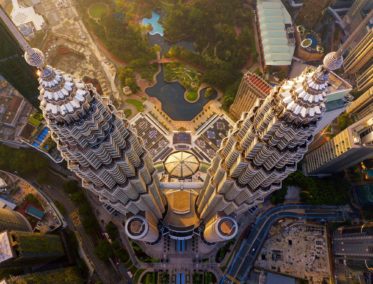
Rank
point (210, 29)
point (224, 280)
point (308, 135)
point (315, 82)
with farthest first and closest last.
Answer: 1. point (210, 29)
2. point (224, 280)
3. point (308, 135)
4. point (315, 82)

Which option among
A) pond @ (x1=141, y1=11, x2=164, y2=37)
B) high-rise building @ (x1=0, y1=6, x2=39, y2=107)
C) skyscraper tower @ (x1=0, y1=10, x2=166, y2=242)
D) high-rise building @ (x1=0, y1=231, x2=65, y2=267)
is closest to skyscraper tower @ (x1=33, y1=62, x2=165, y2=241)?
skyscraper tower @ (x1=0, y1=10, x2=166, y2=242)

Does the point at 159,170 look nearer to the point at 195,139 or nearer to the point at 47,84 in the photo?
the point at 195,139

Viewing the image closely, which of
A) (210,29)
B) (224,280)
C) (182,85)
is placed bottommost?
(224,280)

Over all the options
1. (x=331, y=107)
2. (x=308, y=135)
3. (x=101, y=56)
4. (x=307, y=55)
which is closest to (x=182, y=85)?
(x=101, y=56)

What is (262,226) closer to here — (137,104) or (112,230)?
(112,230)

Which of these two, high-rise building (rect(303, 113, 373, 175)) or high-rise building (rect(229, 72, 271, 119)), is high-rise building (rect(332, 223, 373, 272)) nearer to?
high-rise building (rect(303, 113, 373, 175))

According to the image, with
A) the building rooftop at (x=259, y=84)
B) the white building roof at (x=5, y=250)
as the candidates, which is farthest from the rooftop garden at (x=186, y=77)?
the white building roof at (x=5, y=250)
